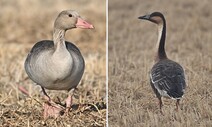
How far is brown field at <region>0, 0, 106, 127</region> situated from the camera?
264 centimetres

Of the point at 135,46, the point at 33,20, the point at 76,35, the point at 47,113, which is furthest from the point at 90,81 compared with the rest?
the point at 33,20

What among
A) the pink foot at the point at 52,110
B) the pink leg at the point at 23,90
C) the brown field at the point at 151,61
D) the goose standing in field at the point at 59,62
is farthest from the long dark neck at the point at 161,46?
the pink leg at the point at 23,90

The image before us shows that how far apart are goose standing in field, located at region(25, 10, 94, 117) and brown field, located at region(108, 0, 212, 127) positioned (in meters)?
0.16

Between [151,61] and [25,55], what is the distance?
5.53 ft

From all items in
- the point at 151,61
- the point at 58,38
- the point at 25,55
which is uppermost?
the point at 58,38

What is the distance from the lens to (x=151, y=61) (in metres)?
2.96

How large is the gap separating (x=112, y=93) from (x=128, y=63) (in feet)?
1.75

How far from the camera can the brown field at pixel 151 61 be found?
2156mm

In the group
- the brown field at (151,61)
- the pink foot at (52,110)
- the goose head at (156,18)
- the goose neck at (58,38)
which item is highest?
the goose head at (156,18)

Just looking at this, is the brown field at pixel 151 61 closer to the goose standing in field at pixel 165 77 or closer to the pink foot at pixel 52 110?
the goose standing in field at pixel 165 77

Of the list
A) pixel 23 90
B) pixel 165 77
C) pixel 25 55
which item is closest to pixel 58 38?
pixel 165 77

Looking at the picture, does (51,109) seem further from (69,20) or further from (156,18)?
(156,18)

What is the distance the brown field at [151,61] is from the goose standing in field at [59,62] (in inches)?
6.1

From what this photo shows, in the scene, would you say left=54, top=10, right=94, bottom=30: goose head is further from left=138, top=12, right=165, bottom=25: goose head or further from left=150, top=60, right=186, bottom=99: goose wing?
left=150, top=60, right=186, bottom=99: goose wing
